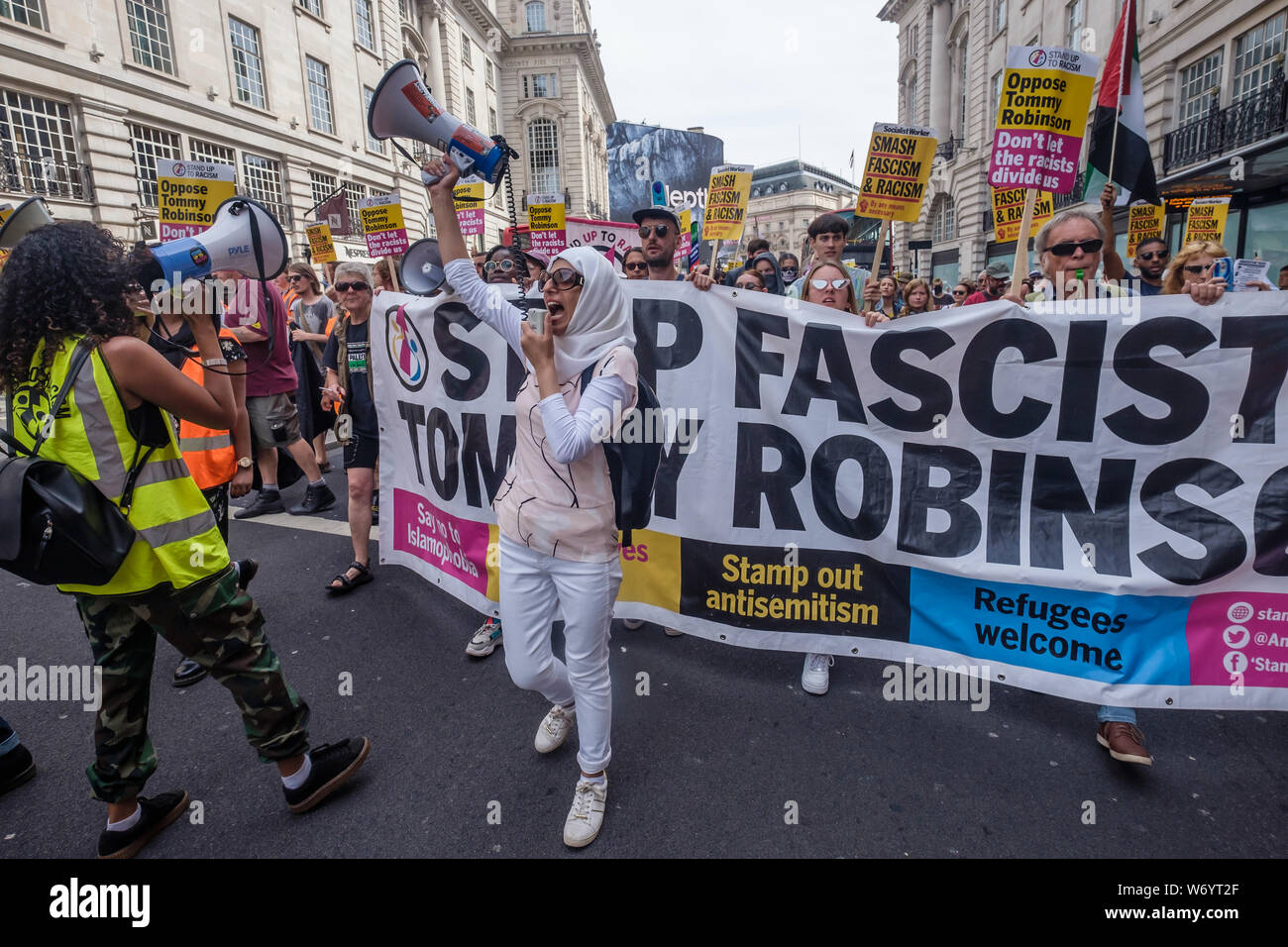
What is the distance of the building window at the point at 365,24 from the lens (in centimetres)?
2789

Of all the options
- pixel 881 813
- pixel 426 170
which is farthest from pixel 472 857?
pixel 426 170

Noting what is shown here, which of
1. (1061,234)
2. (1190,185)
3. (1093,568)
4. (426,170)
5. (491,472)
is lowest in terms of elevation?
(1093,568)

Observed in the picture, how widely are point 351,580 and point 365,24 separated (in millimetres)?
32197

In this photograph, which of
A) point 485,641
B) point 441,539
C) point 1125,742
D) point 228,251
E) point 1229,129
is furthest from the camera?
point 1229,129

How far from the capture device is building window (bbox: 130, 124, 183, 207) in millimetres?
17859

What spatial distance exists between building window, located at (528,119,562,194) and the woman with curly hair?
175 feet

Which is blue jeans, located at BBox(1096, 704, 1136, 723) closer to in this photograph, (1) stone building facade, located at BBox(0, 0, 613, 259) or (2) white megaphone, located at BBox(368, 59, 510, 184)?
(2) white megaphone, located at BBox(368, 59, 510, 184)

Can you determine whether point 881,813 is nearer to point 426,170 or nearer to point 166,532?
point 166,532

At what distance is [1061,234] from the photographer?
3.40m

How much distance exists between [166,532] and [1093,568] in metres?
3.43

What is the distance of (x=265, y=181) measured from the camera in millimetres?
22547

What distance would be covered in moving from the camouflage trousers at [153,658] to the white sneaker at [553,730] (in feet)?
3.05

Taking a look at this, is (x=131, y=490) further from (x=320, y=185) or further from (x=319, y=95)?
(x=319, y=95)

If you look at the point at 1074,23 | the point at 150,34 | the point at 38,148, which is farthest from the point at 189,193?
the point at 1074,23
